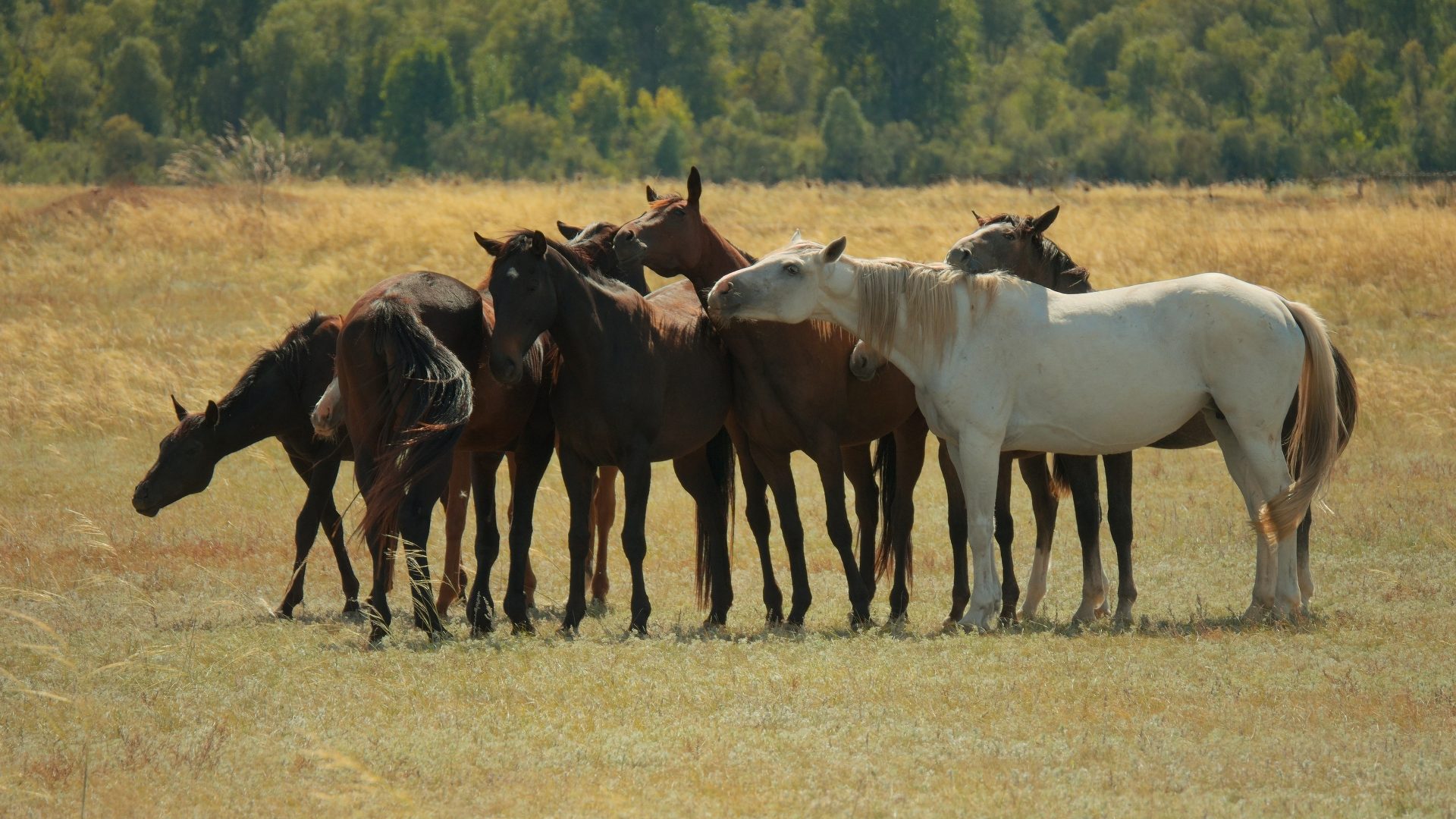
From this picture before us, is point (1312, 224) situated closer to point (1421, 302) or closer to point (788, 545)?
point (1421, 302)

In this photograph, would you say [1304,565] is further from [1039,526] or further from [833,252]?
[833,252]

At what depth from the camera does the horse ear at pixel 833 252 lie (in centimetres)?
850

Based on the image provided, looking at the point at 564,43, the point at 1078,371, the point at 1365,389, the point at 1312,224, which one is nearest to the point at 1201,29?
the point at 564,43

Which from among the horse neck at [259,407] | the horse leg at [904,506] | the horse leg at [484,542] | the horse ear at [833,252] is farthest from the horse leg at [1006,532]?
the horse neck at [259,407]

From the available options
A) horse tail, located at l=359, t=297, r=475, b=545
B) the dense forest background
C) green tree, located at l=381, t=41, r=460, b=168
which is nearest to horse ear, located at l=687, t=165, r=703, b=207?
horse tail, located at l=359, t=297, r=475, b=545

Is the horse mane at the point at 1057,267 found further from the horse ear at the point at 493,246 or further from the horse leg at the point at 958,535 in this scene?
the horse ear at the point at 493,246

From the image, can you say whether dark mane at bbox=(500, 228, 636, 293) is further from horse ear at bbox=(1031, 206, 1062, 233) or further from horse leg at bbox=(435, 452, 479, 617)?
horse ear at bbox=(1031, 206, 1062, 233)

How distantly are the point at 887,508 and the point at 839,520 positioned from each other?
97cm

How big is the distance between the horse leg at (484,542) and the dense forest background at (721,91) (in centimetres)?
4794

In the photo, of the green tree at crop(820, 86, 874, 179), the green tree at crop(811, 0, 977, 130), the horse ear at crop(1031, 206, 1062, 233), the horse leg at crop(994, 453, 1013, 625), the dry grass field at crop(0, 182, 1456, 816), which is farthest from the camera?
the green tree at crop(811, 0, 977, 130)

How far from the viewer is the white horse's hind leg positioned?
879 cm

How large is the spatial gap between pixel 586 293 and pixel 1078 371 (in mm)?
2738

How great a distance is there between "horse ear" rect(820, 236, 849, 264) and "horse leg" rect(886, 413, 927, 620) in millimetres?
1445

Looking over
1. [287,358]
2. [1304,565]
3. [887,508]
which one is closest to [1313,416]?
[1304,565]
